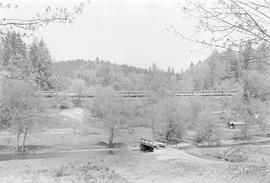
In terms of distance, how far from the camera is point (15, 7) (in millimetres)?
6074

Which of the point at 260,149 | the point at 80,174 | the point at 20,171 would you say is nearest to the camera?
the point at 80,174

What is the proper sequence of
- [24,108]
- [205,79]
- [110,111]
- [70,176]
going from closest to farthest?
[70,176] < [24,108] < [110,111] < [205,79]

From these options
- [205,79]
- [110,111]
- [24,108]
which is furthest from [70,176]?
[205,79]

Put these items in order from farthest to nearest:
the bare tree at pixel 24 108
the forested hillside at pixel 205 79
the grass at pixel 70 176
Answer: the bare tree at pixel 24 108 < the forested hillside at pixel 205 79 < the grass at pixel 70 176

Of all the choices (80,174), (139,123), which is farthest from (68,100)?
(80,174)

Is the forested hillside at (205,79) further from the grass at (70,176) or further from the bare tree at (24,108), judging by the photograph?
the bare tree at (24,108)

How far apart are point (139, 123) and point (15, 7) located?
59.0 metres

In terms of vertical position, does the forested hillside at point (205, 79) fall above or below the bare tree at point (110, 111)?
above

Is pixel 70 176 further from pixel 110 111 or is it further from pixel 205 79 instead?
pixel 205 79

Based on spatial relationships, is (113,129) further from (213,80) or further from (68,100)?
(213,80)

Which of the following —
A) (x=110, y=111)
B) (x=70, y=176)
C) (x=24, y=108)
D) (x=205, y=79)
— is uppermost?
(x=205, y=79)

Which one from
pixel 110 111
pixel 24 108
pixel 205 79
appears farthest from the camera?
pixel 205 79

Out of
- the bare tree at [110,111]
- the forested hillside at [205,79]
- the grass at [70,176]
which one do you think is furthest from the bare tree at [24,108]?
the grass at [70,176]

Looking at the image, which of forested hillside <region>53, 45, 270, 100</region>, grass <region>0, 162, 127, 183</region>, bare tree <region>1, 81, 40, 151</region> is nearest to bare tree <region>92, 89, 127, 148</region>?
forested hillside <region>53, 45, 270, 100</region>
